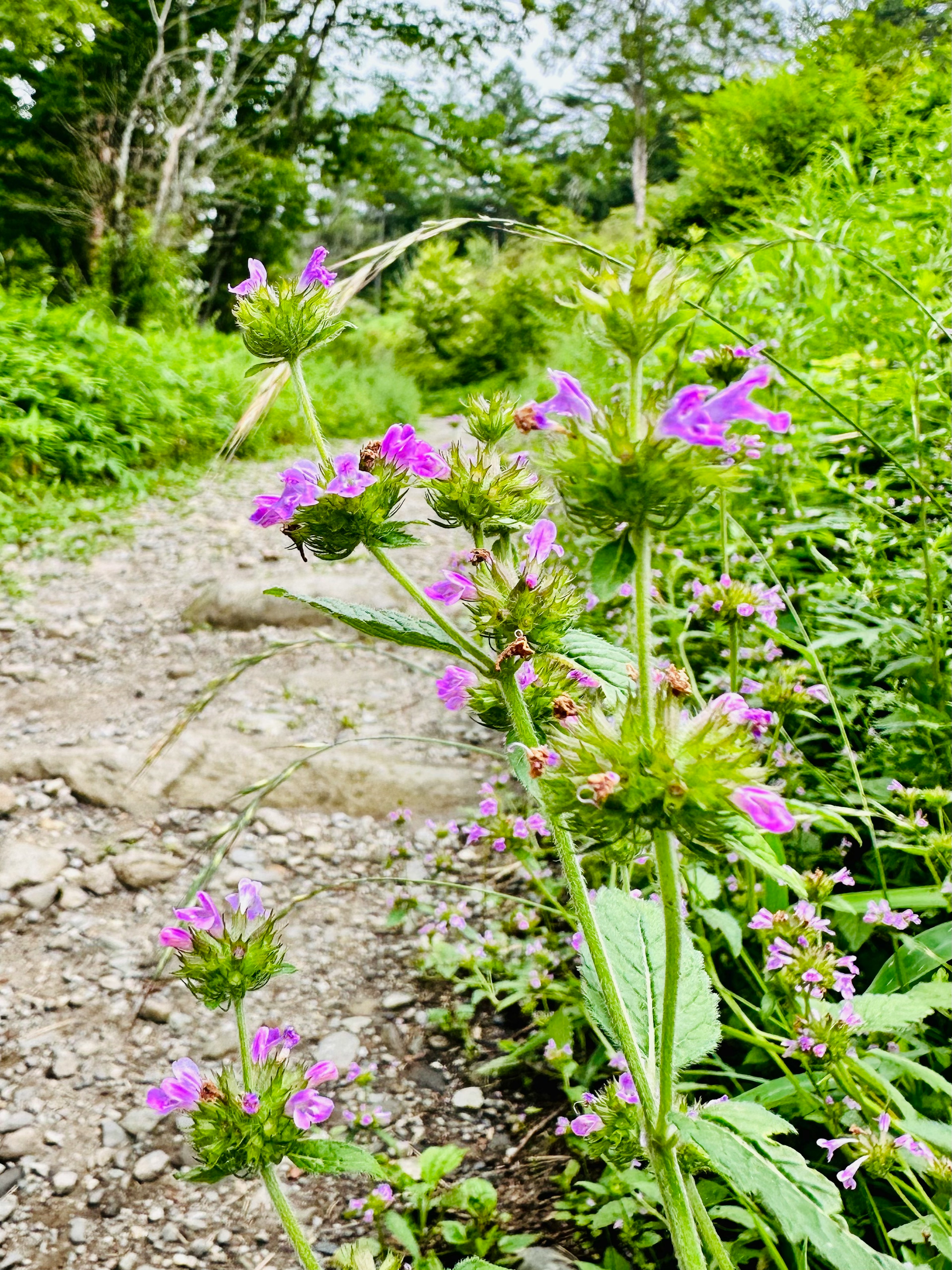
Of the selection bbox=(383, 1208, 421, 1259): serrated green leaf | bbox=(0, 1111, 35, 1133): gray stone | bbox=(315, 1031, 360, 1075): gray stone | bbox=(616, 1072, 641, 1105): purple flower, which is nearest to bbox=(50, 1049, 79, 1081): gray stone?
bbox=(0, 1111, 35, 1133): gray stone

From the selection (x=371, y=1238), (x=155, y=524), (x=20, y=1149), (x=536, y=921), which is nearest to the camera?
(x=371, y=1238)

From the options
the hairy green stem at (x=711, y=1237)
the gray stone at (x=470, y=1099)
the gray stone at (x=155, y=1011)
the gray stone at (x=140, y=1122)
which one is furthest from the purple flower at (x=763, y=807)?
Result: the gray stone at (x=155, y=1011)

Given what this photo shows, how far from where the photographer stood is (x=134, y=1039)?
79.6 inches

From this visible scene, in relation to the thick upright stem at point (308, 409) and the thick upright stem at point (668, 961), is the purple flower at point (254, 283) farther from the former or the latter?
the thick upright stem at point (668, 961)

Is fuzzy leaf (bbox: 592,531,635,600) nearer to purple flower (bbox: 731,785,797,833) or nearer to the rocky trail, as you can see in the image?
purple flower (bbox: 731,785,797,833)

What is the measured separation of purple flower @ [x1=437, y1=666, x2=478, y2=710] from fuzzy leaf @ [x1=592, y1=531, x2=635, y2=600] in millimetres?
334

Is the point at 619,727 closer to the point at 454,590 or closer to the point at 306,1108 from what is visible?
the point at 454,590

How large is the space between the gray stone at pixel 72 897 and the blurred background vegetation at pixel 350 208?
2238 millimetres

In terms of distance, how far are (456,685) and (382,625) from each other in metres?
0.18

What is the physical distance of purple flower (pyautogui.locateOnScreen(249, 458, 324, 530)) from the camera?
91cm

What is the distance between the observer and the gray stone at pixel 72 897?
2.43m

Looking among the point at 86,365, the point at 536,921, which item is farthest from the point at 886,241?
the point at 86,365

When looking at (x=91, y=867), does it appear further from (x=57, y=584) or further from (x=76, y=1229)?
(x=57, y=584)

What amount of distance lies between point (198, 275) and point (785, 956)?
14.5 metres
